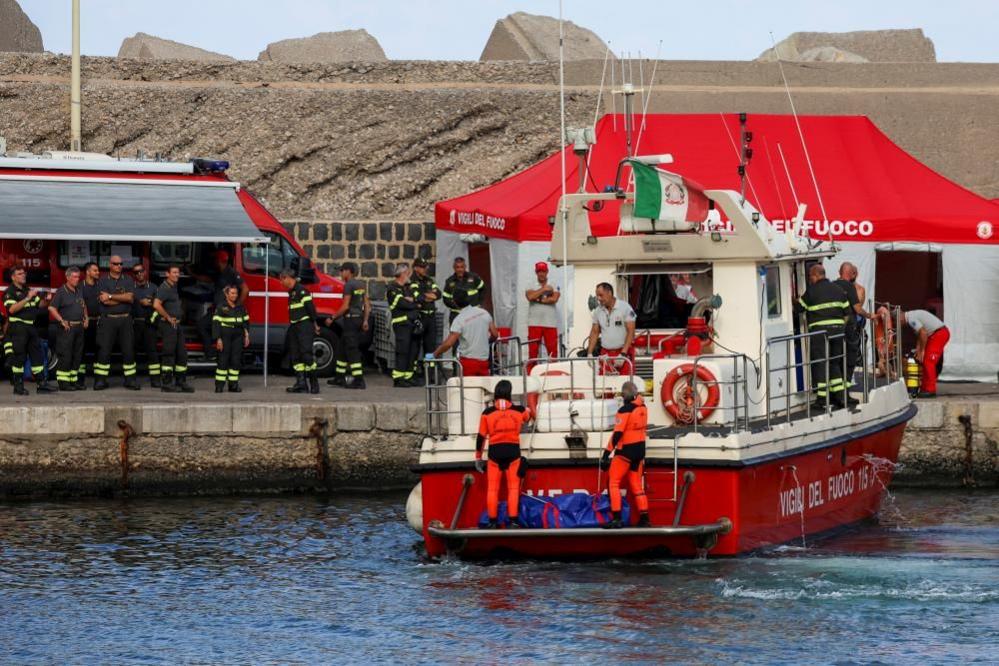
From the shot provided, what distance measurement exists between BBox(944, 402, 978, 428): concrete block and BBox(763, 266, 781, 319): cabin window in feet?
13.8

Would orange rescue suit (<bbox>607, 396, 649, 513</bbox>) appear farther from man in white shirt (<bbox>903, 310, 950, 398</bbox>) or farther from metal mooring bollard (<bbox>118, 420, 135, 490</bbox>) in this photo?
man in white shirt (<bbox>903, 310, 950, 398</bbox>)

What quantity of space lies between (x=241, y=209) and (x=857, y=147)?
7263 mm

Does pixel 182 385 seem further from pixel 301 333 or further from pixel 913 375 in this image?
pixel 913 375

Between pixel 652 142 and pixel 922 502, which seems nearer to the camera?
pixel 922 502

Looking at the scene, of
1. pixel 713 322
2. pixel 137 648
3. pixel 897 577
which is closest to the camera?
pixel 137 648

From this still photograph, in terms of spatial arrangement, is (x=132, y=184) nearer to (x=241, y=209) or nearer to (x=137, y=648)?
(x=241, y=209)

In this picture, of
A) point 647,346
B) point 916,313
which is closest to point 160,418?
point 647,346

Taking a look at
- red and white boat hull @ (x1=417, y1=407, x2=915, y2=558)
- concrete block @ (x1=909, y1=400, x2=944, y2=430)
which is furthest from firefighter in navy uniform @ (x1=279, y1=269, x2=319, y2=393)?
concrete block @ (x1=909, y1=400, x2=944, y2=430)

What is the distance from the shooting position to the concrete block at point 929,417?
18609 millimetres

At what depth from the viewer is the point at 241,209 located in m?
20.8

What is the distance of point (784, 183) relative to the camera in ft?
70.9

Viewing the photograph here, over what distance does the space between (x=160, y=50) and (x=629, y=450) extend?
69.0 feet

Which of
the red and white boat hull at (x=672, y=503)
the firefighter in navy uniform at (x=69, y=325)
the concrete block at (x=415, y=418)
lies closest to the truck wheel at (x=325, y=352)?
the firefighter in navy uniform at (x=69, y=325)

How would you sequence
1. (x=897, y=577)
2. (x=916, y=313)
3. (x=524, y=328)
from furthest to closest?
(x=524, y=328) < (x=916, y=313) < (x=897, y=577)
